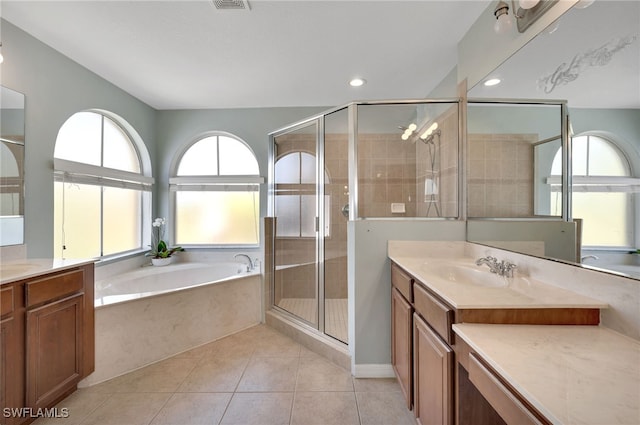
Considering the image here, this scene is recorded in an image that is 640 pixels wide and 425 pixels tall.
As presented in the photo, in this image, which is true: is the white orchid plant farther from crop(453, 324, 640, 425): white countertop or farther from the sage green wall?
crop(453, 324, 640, 425): white countertop

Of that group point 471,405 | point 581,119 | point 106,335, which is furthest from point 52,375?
point 581,119

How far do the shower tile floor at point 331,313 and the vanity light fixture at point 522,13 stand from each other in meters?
2.19

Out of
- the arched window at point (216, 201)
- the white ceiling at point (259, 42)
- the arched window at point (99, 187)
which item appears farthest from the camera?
the arched window at point (216, 201)

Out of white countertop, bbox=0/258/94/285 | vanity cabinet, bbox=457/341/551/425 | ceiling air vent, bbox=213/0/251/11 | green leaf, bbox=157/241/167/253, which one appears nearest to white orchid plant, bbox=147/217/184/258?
green leaf, bbox=157/241/167/253

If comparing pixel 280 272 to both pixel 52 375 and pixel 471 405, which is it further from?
pixel 471 405

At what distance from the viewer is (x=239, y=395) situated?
1.75 meters

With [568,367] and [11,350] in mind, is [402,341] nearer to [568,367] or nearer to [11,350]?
[568,367]

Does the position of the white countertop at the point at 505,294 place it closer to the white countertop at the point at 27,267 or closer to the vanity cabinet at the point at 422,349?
the vanity cabinet at the point at 422,349

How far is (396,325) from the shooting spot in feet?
5.78

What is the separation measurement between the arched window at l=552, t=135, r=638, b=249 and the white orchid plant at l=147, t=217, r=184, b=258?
3.77 meters

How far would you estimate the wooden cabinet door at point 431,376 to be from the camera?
1.04m

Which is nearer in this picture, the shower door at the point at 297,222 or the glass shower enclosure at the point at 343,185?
the glass shower enclosure at the point at 343,185

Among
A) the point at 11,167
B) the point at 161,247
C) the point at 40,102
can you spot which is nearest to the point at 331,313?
the point at 161,247

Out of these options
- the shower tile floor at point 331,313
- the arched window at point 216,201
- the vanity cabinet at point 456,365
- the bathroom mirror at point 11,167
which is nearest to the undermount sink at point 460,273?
the vanity cabinet at point 456,365
